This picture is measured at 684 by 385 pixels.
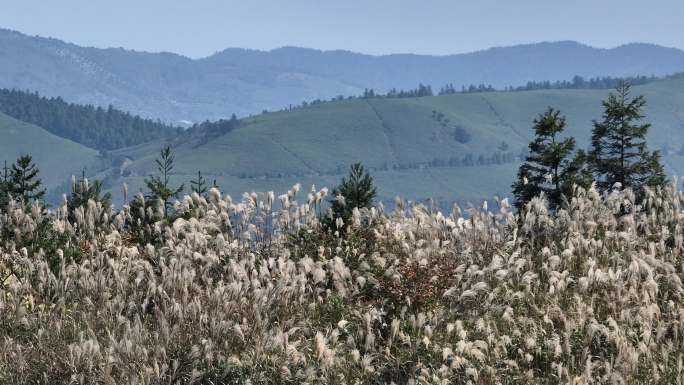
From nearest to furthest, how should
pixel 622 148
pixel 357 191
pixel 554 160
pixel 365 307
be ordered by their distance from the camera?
pixel 365 307, pixel 357 191, pixel 554 160, pixel 622 148

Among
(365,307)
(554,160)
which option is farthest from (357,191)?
(554,160)

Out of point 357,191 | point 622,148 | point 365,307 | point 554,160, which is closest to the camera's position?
point 365,307

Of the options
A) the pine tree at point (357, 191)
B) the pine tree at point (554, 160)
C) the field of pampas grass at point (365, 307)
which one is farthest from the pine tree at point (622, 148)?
the field of pampas grass at point (365, 307)

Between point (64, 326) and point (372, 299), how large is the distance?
347 centimetres

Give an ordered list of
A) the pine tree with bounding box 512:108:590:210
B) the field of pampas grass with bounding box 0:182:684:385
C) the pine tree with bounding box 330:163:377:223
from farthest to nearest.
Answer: the pine tree with bounding box 512:108:590:210, the pine tree with bounding box 330:163:377:223, the field of pampas grass with bounding box 0:182:684:385

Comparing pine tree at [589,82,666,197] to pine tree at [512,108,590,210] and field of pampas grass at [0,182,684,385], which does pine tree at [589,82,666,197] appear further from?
field of pampas grass at [0,182,684,385]

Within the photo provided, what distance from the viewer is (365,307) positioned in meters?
9.13

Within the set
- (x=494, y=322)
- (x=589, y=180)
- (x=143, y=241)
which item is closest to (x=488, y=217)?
(x=494, y=322)

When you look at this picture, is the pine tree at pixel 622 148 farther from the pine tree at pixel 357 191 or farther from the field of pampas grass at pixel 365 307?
the field of pampas grass at pixel 365 307

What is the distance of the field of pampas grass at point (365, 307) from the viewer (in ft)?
23.7

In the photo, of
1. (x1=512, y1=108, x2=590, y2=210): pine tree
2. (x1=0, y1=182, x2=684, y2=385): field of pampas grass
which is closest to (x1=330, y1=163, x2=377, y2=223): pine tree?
(x1=0, y1=182, x2=684, y2=385): field of pampas grass

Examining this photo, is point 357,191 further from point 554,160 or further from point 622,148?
point 622,148

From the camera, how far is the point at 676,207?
34.9 feet

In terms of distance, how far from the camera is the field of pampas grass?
7.22 meters
